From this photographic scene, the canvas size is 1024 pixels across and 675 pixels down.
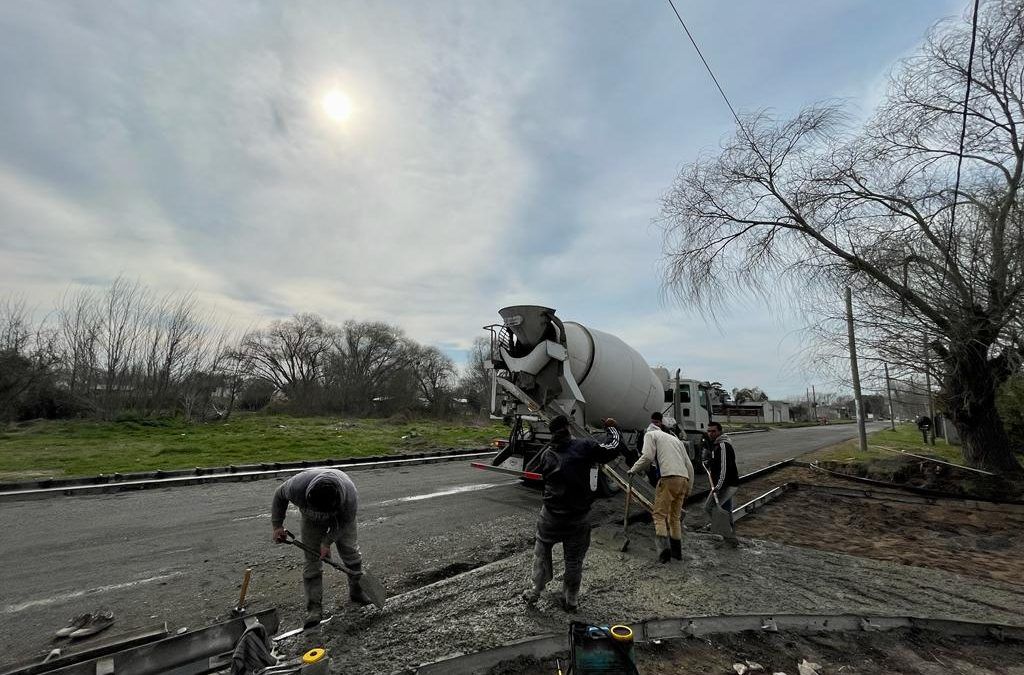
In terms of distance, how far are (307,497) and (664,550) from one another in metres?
4.30

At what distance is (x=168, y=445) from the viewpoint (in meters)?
15.7

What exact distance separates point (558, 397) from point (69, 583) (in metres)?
6.79

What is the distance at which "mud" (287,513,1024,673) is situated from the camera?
3725mm

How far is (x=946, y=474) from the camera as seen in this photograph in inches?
477

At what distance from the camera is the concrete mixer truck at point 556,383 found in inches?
339

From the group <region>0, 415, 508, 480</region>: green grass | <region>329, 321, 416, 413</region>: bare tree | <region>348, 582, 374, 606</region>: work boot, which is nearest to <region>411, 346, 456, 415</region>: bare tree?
<region>329, 321, 416, 413</region>: bare tree

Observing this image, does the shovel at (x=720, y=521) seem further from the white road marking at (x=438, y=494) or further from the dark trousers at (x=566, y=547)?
the white road marking at (x=438, y=494)

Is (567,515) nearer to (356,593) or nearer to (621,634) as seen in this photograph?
(621,634)

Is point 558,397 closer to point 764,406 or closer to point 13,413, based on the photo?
point 13,413

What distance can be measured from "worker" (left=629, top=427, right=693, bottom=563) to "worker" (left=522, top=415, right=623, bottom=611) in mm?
2051

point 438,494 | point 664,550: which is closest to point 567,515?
point 664,550

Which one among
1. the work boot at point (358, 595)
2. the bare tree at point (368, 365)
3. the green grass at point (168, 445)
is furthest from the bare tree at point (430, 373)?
the work boot at point (358, 595)

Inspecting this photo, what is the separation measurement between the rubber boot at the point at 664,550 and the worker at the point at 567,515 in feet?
6.24

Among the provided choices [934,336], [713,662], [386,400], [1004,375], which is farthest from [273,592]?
[386,400]
